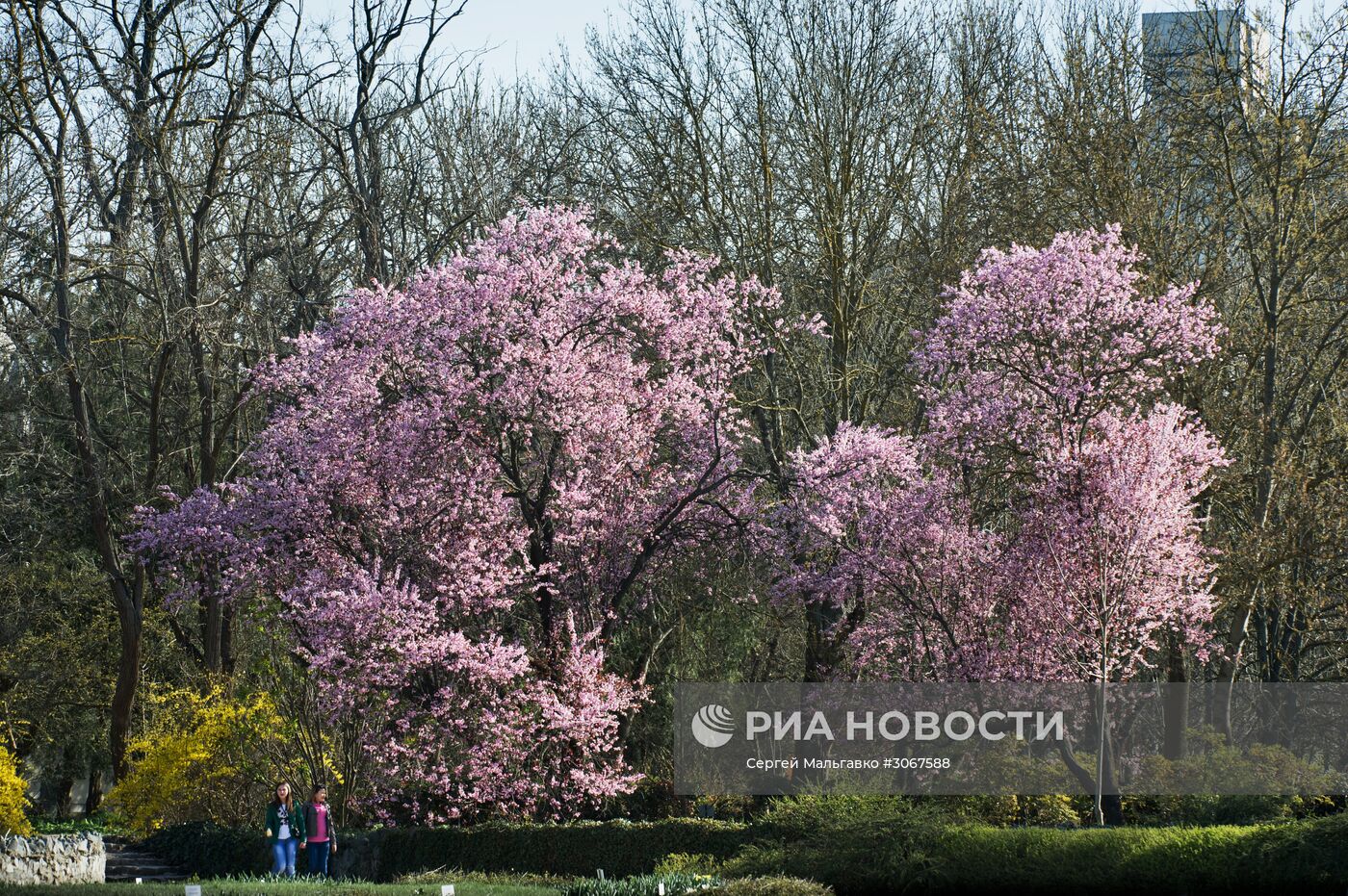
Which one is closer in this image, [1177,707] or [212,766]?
[212,766]

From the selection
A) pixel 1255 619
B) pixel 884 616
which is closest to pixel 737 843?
pixel 884 616

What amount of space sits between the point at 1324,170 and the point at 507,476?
10.6m

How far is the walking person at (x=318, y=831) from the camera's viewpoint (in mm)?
13117

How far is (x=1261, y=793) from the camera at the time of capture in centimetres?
1398

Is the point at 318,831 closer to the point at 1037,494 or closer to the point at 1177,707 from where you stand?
the point at 1037,494

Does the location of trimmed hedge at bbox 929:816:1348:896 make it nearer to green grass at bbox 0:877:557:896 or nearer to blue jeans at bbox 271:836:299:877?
green grass at bbox 0:877:557:896

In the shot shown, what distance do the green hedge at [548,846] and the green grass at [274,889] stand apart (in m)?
1.95

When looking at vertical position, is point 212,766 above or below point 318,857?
above

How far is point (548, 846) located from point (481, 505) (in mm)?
3675

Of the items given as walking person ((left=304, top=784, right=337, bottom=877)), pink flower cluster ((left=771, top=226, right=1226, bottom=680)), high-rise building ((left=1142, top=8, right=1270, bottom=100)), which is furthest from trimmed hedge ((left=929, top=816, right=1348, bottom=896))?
high-rise building ((left=1142, top=8, right=1270, bottom=100))

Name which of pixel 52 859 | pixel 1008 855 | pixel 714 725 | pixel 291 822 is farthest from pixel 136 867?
pixel 1008 855

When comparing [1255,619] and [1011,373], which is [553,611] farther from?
[1255,619]

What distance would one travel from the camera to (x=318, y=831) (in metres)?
13.2

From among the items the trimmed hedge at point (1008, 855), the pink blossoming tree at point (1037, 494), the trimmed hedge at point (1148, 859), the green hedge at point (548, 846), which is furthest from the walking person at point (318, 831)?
the trimmed hedge at point (1148, 859)
